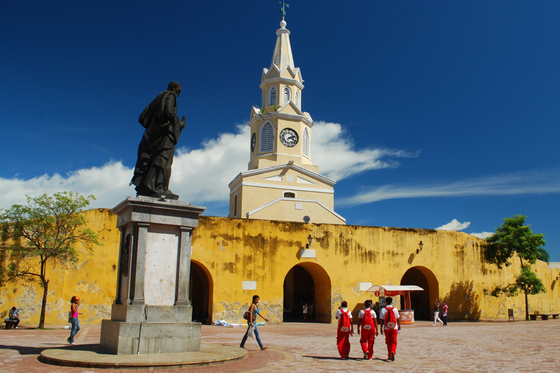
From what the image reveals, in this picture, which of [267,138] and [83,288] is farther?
[267,138]

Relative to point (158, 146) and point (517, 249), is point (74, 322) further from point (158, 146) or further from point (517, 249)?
point (517, 249)

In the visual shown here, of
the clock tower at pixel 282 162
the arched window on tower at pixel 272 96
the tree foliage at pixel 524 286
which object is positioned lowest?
the tree foliage at pixel 524 286

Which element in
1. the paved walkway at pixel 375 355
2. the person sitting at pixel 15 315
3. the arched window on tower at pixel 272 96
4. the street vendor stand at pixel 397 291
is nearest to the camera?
the paved walkway at pixel 375 355

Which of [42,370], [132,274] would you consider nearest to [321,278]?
[132,274]

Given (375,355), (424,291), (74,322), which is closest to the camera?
(375,355)

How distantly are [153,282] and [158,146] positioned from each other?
2.58 m

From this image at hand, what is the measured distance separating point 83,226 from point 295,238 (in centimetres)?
847

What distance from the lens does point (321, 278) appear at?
860 inches

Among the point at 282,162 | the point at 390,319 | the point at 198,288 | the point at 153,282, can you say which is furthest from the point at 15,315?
the point at 282,162

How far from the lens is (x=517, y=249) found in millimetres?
24109

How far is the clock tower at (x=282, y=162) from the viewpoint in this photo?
30078 millimetres

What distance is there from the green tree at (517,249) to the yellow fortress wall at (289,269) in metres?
0.53

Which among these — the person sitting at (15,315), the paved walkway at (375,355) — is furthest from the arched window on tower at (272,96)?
the paved walkway at (375,355)

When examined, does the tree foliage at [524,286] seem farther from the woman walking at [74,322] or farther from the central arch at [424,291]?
the woman walking at [74,322]
